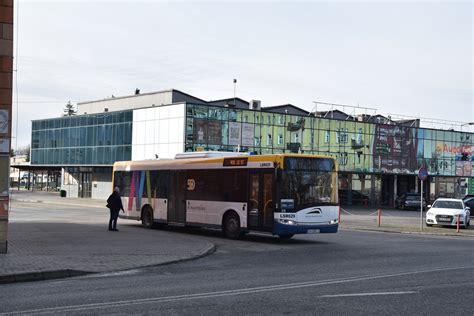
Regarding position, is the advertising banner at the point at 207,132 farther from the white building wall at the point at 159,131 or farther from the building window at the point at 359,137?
the building window at the point at 359,137

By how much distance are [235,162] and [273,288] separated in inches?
433

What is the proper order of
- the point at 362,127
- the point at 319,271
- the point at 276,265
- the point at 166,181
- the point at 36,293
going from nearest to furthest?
the point at 36,293
the point at 319,271
the point at 276,265
the point at 166,181
the point at 362,127


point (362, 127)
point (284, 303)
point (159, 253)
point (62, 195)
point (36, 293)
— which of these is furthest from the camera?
point (62, 195)

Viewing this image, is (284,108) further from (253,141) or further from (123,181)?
(123,181)

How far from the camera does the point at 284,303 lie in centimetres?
908

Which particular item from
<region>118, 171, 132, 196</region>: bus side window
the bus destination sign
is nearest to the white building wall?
<region>118, 171, 132, 196</region>: bus side window

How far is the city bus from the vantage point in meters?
19.7

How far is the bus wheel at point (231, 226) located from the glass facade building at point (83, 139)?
133ft

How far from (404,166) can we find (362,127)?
23.2 feet

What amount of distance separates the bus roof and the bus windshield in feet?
0.79

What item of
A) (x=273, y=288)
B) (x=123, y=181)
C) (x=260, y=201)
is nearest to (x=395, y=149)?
(x=123, y=181)

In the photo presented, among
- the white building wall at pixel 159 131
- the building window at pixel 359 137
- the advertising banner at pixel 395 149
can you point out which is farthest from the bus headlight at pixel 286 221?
the advertising banner at pixel 395 149

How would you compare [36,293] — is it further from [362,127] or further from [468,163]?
[468,163]

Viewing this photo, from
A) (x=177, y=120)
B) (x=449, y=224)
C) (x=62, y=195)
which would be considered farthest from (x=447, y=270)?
(x=62, y=195)
